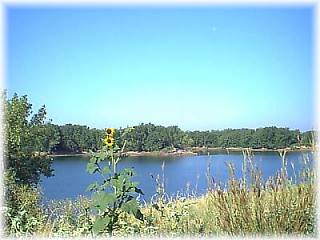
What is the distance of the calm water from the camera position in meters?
2.86

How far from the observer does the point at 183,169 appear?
342 centimetres

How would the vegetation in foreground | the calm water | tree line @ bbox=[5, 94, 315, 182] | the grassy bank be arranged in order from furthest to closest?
tree line @ bbox=[5, 94, 315, 182] → the calm water → the grassy bank → the vegetation in foreground

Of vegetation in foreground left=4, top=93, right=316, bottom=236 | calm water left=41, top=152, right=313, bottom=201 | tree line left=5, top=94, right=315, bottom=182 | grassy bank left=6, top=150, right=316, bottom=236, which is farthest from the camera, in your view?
tree line left=5, top=94, right=315, bottom=182

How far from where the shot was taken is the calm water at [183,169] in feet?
9.37

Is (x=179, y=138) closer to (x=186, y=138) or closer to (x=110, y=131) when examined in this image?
(x=186, y=138)

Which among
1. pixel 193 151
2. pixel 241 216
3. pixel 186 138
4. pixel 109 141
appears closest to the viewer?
pixel 109 141

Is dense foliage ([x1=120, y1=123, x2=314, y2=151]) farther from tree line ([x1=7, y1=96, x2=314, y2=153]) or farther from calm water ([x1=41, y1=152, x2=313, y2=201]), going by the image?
calm water ([x1=41, y1=152, x2=313, y2=201])

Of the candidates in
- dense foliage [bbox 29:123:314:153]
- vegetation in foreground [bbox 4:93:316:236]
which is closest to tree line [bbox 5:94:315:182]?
dense foliage [bbox 29:123:314:153]

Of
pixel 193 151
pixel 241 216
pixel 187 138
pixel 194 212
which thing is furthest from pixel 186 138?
pixel 241 216

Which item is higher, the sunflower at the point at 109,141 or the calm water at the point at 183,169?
the sunflower at the point at 109,141

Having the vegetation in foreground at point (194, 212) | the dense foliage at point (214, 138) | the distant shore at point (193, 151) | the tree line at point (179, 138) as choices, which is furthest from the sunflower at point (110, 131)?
the dense foliage at point (214, 138)

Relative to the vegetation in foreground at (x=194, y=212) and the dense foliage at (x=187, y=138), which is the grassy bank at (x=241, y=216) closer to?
the vegetation in foreground at (x=194, y=212)

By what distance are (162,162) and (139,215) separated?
2.33 ft

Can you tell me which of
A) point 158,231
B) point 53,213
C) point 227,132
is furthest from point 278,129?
point 53,213
